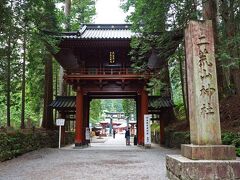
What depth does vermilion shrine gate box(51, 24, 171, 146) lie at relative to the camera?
19.0 metres

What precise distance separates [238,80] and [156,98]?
10.0 meters

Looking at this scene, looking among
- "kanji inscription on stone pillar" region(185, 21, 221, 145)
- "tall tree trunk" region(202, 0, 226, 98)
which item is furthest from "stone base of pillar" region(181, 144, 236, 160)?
"tall tree trunk" region(202, 0, 226, 98)

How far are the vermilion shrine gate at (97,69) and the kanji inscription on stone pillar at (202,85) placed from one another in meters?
11.4

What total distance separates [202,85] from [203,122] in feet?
2.86

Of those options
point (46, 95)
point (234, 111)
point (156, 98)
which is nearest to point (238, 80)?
point (234, 111)

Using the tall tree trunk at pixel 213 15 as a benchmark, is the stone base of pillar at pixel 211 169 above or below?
below

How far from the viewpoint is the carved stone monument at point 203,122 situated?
5.89m

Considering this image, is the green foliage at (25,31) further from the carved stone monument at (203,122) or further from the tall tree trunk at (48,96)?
the carved stone monument at (203,122)

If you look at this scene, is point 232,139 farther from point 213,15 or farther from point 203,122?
point 213,15

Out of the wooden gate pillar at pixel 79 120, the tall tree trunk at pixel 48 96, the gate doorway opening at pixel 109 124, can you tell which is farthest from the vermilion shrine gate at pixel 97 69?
the gate doorway opening at pixel 109 124

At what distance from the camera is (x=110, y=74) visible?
19.5 metres

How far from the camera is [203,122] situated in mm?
6578

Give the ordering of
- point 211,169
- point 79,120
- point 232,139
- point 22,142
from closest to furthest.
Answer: point 211,169 < point 232,139 < point 22,142 < point 79,120

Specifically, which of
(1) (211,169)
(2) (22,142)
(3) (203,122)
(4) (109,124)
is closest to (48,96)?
(2) (22,142)
